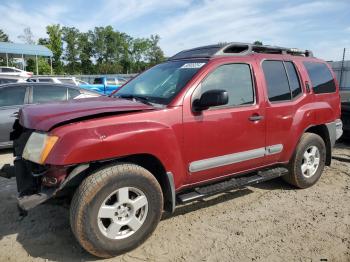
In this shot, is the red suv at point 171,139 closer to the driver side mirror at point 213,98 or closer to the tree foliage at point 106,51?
the driver side mirror at point 213,98

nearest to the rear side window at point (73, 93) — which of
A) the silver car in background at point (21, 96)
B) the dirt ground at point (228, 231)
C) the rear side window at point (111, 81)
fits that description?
the silver car in background at point (21, 96)

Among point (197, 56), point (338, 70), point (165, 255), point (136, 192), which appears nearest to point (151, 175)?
point (136, 192)

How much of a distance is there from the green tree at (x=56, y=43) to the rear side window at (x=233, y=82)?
6645 centimetres

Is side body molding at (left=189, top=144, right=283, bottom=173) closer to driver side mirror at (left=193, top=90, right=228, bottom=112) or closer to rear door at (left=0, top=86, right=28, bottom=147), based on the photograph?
driver side mirror at (left=193, top=90, right=228, bottom=112)

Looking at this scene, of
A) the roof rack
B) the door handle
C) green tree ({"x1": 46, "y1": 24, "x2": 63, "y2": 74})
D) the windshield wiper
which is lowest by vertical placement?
the door handle

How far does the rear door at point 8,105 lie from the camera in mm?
6566

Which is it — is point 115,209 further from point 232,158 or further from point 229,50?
point 229,50

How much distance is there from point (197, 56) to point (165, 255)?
2327 mm

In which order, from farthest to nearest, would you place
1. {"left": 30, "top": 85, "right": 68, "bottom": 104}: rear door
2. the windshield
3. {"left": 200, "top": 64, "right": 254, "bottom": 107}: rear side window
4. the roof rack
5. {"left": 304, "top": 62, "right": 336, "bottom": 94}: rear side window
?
{"left": 30, "top": 85, "right": 68, "bottom": 104}: rear door
{"left": 304, "top": 62, "right": 336, "bottom": 94}: rear side window
the roof rack
{"left": 200, "top": 64, "right": 254, "bottom": 107}: rear side window
the windshield

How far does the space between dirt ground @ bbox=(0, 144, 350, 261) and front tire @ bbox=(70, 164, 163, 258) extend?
0.18 m

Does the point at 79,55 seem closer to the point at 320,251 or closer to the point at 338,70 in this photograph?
the point at 338,70

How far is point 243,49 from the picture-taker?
4445mm

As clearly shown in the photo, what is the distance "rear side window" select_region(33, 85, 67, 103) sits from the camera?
7.02m

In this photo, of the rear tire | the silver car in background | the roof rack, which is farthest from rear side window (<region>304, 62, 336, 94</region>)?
the silver car in background
